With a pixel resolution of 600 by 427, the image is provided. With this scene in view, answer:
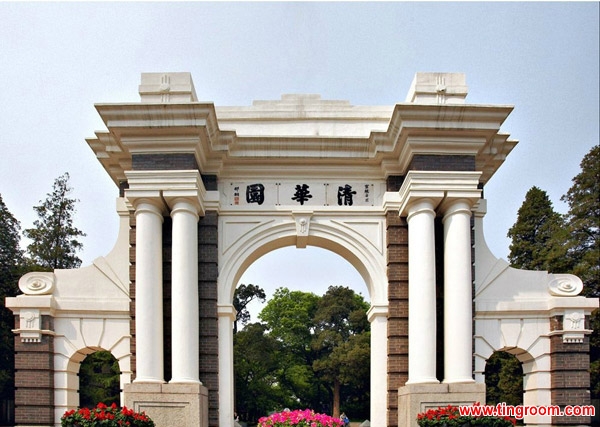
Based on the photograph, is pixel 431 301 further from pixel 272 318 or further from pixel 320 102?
pixel 272 318

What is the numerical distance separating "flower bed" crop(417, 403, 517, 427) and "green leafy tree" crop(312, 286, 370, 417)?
25.0 meters

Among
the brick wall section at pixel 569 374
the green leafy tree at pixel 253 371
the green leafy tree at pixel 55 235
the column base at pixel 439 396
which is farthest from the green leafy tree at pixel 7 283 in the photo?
the brick wall section at pixel 569 374

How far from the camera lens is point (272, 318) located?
38.8m

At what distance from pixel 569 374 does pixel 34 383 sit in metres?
7.83

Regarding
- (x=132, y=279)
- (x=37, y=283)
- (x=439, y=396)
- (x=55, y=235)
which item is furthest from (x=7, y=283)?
(x=439, y=396)

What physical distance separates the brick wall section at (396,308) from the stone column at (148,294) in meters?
3.32

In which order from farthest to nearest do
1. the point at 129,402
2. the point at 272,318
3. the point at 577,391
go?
the point at 272,318 → the point at 577,391 → the point at 129,402

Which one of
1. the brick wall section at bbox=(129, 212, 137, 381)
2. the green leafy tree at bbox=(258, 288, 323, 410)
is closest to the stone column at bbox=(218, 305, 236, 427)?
the brick wall section at bbox=(129, 212, 137, 381)

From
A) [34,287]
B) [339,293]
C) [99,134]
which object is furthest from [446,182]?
[339,293]

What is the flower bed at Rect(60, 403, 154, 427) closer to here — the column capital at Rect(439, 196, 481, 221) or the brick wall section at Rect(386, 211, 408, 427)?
the brick wall section at Rect(386, 211, 408, 427)

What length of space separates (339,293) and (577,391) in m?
28.1

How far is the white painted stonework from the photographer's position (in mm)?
10289

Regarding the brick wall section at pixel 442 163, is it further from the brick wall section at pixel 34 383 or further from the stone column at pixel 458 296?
the brick wall section at pixel 34 383

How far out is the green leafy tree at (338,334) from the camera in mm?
34562
